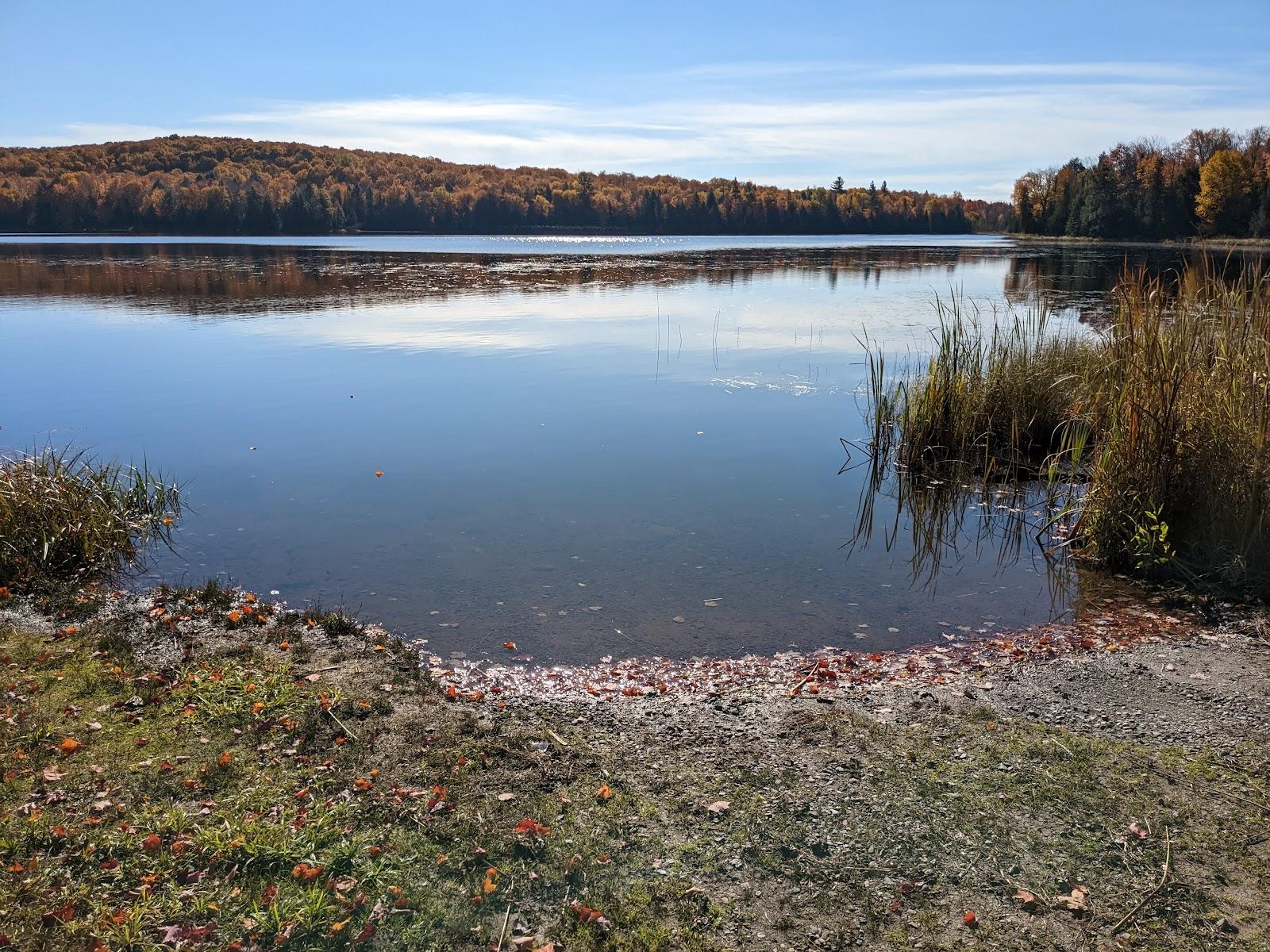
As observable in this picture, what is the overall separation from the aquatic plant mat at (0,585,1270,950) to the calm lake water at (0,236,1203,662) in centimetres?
142

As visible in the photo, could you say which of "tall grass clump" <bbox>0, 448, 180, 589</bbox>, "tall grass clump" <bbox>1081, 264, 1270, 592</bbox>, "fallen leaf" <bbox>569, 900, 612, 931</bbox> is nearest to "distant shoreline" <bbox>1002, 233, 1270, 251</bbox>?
"tall grass clump" <bbox>1081, 264, 1270, 592</bbox>

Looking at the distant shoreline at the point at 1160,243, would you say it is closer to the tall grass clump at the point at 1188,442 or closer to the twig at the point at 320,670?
the tall grass clump at the point at 1188,442

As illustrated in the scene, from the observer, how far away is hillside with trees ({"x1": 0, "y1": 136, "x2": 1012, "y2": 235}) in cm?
12875

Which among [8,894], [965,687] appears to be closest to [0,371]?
[8,894]

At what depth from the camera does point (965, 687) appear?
6160 millimetres

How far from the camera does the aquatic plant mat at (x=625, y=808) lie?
3.79 m

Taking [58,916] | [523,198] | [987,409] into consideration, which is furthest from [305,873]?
[523,198]

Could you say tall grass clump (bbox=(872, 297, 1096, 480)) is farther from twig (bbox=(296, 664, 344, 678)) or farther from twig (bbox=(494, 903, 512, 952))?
twig (bbox=(494, 903, 512, 952))

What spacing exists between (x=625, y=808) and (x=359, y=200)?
15557 cm

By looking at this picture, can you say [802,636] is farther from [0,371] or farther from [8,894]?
[0,371]

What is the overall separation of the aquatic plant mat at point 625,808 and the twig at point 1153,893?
1 cm

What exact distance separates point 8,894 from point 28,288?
4167 centimetres

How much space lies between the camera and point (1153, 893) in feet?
12.8

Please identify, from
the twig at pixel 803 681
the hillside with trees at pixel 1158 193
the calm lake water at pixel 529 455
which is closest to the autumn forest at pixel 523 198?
the hillside with trees at pixel 1158 193
